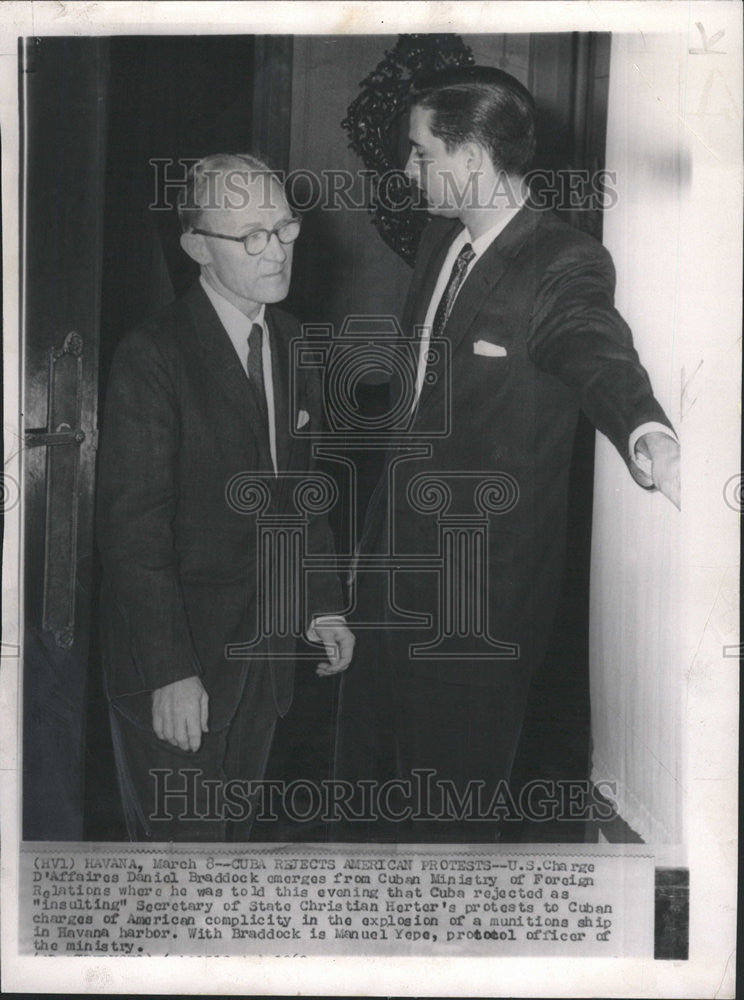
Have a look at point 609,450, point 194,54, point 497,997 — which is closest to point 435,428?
point 609,450

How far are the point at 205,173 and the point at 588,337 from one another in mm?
1011

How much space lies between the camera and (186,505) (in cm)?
273

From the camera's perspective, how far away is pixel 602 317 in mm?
2703

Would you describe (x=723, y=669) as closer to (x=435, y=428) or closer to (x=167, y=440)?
(x=435, y=428)

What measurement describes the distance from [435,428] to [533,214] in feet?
1.88

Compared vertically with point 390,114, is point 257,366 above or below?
below

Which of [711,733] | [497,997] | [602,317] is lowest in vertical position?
[497,997]

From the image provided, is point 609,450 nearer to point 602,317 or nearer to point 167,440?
point 602,317

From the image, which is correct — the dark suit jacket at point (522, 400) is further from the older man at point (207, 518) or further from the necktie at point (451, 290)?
the older man at point (207, 518)

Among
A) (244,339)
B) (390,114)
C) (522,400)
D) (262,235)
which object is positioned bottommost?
(522,400)

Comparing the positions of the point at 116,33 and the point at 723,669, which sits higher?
the point at 116,33
